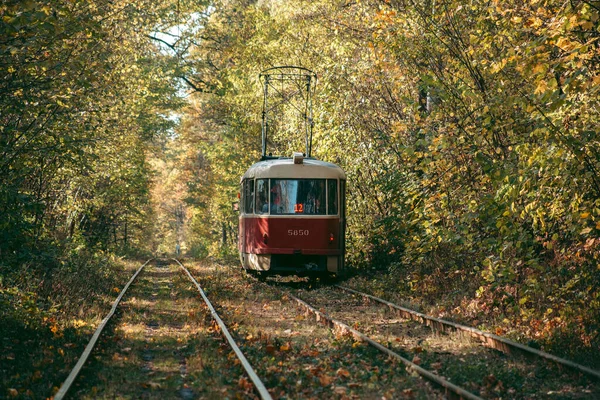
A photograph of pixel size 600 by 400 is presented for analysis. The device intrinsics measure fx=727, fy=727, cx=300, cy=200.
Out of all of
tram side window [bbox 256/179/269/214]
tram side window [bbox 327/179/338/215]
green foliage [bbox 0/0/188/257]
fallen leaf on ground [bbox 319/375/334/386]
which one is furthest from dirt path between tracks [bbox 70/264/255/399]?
tram side window [bbox 327/179/338/215]

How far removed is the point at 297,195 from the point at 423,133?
529 cm

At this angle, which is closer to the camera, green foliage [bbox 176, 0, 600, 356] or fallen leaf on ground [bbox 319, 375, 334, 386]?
fallen leaf on ground [bbox 319, 375, 334, 386]

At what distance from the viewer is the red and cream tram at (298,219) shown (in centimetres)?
1633

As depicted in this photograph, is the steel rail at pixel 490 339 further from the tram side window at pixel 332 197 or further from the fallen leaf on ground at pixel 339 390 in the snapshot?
the tram side window at pixel 332 197

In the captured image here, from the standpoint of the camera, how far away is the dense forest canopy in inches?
357

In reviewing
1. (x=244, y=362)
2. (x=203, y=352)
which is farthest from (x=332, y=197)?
(x=244, y=362)

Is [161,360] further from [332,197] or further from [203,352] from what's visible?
[332,197]

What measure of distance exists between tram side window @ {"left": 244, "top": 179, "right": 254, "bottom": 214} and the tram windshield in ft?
2.45

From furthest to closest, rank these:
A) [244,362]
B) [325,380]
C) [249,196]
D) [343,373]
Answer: [249,196] < [244,362] < [343,373] < [325,380]

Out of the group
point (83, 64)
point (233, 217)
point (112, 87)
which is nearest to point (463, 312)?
point (83, 64)

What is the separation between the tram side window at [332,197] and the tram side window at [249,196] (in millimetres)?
1853

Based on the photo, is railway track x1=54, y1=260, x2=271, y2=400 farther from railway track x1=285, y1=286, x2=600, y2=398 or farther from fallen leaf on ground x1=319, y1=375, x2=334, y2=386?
railway track x1=285, y1=286, x2=600, y2=398

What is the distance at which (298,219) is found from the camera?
1638 cm

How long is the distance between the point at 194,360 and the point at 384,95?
12422 millimetres
